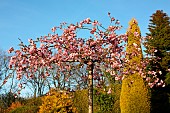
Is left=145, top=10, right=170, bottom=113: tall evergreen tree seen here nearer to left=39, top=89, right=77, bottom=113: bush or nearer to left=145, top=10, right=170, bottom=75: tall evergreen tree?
Answer: left=145, top=10, right=170, bottom=75: tall evergreen tree

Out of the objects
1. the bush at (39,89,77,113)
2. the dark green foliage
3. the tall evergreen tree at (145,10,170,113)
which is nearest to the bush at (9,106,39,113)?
the bush at (39,89,77,113)

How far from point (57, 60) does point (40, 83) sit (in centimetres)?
2566

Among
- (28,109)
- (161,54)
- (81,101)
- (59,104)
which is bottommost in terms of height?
(28,109)

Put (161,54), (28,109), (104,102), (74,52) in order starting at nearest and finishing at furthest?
(74,52)
(104,102)
(161,54)
(28,109)

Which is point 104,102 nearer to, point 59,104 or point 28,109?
point 59,104

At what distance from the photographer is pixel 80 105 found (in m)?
20.0

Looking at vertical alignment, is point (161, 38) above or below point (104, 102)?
above

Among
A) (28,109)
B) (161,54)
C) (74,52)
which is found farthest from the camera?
(28,109)

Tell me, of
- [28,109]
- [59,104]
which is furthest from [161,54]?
[28,109]

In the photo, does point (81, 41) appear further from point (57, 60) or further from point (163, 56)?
point (163, 56)

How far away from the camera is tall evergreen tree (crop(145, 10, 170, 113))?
18484mm

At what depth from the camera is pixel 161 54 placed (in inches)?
781

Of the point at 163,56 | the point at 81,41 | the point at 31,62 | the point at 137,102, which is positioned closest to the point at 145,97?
the point at 137,102

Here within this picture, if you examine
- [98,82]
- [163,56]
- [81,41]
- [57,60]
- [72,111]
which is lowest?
[72,111]
